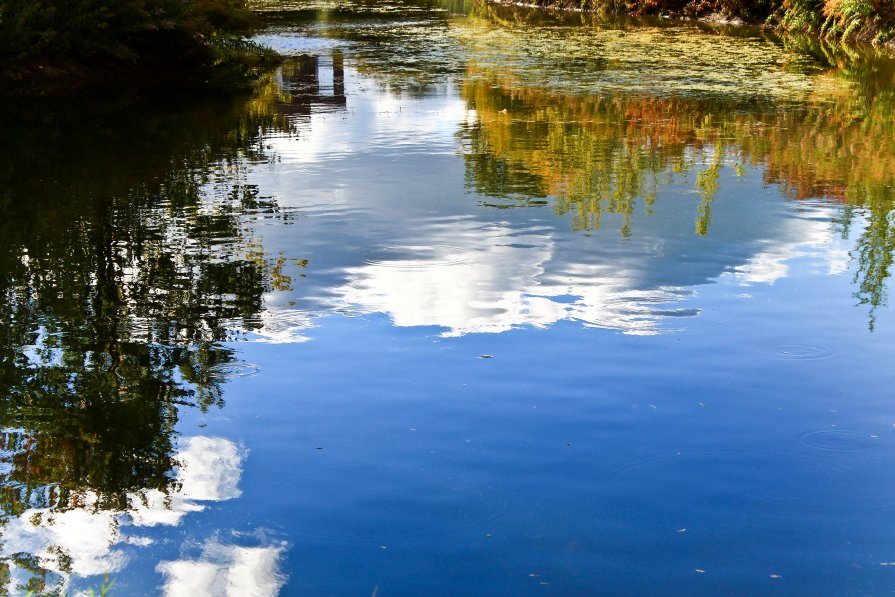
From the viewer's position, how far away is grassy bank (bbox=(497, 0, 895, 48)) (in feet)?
93.6

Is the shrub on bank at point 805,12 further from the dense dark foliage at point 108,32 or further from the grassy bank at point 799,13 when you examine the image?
the dense dark foliage at point 108,32

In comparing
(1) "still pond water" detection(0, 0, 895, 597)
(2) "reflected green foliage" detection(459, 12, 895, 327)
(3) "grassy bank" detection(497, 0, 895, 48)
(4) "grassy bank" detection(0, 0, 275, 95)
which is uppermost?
(3) "grassy bank" detection(497, 0, 895, 48)

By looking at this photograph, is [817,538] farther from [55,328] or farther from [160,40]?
[160,40]

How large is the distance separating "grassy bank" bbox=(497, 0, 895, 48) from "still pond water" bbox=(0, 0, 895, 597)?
15431mm

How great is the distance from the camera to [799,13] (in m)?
32.3

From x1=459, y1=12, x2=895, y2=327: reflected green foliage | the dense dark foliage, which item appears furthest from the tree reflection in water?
the dense dark foliage

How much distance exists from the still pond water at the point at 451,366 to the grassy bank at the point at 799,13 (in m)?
15.4

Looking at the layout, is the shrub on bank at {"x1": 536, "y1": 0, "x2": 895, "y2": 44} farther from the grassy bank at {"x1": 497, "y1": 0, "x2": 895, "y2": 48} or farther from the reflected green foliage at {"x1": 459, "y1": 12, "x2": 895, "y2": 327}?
the reflected green foliage at {"x1": 459, "y1": 12, "x2": 895, "y2": 327}

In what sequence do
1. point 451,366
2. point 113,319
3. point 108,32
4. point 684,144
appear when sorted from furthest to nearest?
1. point 108,32
2. point 684,144
3. point 113,319
4. point 451,366

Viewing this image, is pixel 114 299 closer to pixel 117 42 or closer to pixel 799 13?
pixel 117 42

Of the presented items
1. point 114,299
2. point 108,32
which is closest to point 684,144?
point 114,299

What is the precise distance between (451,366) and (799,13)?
29051mm

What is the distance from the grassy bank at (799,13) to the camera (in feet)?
93.6

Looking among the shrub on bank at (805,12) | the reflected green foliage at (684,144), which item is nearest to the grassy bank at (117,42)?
the reflected green foliage at (684,144)
